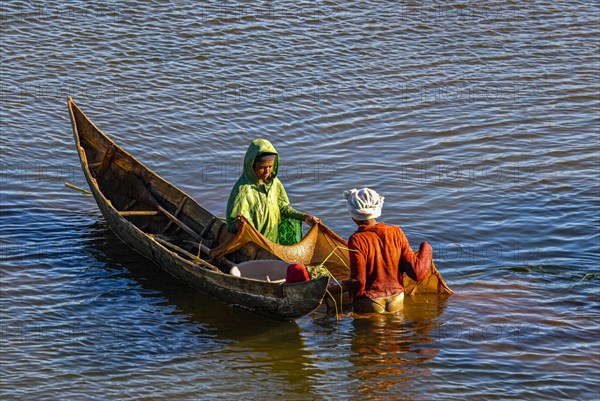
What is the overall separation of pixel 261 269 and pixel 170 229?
2.10 metres

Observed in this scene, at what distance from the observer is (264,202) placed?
1035 cm

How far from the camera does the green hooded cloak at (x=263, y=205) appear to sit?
10.1 m

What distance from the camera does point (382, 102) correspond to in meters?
16.4

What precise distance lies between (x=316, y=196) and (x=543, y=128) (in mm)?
4345

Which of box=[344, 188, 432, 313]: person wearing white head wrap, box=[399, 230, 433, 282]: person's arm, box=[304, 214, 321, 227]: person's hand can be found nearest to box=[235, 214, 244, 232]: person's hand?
box=[304, 214, 321, 227]: person's hand

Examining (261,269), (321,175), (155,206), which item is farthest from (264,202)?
(321,175)

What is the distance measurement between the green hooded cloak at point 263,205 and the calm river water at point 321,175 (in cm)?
95

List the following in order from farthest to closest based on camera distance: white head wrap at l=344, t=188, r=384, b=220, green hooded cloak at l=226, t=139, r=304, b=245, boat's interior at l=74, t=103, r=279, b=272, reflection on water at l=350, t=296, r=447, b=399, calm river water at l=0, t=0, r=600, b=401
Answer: boat's interior at l=74, t=103, r=279, b=272, green hooded cloak at l=226, t=139, r=304, b=245, calm river water at l=0, t=0, r=600, b=401, white head wrap at l=344, t=188, r=384, b=220, reflection on water at l=350, t=296, r=447, b=399

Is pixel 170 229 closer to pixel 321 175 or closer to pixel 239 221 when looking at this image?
pixel 239 221

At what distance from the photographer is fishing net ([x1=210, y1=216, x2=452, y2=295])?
1007 centimetres

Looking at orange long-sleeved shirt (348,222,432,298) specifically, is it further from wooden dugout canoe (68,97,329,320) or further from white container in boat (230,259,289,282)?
white container in boat (230,259,289,282)

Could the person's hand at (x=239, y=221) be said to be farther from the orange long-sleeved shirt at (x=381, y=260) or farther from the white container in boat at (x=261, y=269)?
the orange long-sleeved shirt at (x=381, y=260)

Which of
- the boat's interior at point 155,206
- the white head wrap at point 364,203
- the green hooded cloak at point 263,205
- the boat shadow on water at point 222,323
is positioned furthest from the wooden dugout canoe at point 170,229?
the white head wrap at point 364,203

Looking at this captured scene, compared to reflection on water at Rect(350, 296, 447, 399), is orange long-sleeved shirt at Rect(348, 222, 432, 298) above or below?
above
